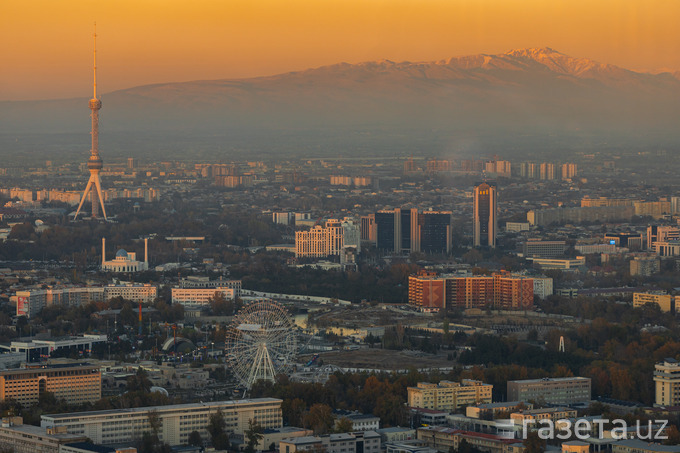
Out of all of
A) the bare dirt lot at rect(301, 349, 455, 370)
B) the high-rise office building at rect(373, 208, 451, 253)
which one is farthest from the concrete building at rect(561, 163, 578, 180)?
the bare dirt lot at rect(301, 349, 455, 370)

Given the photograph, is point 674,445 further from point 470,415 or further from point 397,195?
point 397,195

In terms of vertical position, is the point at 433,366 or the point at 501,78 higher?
the point at 501,78

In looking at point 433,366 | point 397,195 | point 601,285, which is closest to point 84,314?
point 433,366

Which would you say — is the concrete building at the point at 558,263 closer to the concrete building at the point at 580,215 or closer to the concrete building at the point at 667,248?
the concrete building at the point at 667,248

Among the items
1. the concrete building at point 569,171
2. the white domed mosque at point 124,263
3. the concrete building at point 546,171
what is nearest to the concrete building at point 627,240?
the white domed mosque at point 124,263

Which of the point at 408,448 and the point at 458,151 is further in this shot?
Answer: the point at 458,151

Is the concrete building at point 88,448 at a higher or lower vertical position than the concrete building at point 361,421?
higher
